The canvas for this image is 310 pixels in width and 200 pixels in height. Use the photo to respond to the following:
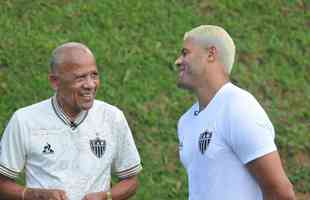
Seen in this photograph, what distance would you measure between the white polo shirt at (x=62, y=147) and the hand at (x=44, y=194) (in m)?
0.06

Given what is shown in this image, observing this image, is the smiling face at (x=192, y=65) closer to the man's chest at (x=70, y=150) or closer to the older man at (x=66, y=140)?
the older man at (x=66, y=140)

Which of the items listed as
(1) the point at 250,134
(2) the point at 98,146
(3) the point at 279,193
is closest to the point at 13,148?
(2) the point at 98,146

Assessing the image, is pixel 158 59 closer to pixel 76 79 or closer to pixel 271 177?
pixel 76 79

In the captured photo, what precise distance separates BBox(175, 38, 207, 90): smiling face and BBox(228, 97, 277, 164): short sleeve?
0.44 metres

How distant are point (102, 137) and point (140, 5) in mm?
5111

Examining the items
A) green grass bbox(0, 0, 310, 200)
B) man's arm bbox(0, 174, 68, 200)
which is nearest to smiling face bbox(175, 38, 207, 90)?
man's arm bbox(0, 174, 68, 200)

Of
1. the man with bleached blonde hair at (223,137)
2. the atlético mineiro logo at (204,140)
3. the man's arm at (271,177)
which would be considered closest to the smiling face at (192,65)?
the man with bleached blonde hair at (223,137)

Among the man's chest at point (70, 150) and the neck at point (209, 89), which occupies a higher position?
the neck at point (209, 89)

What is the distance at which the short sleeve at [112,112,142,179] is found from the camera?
20.9 feet

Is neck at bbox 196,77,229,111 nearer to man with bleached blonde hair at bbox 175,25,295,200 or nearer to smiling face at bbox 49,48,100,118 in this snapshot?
man with bleached blonde hair at bbox 175,25,295,200

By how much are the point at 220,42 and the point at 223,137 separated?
1.93 ft

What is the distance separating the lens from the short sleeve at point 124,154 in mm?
6383

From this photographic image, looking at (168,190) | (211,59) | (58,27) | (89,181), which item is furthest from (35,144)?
(58,27)

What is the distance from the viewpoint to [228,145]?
211 inches
